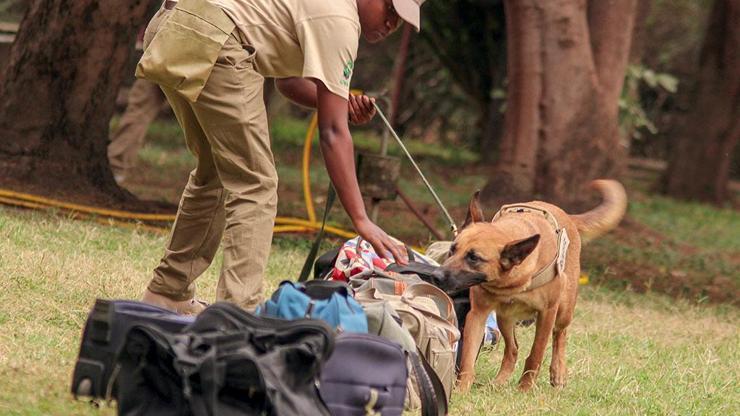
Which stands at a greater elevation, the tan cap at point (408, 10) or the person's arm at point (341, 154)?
the tan cap at point (408, 10)

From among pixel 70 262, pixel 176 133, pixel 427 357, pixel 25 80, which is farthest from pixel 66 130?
pixel 176 133

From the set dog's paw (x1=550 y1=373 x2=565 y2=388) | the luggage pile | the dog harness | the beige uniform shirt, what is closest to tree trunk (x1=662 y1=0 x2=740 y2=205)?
the dog harness

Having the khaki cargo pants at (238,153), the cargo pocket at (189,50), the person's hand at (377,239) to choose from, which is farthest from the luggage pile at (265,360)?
the cargo pocket at (189,50)

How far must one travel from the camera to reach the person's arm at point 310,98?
5.60 m

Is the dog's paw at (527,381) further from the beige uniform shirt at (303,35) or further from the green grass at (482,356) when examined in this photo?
the beige uniform shirt at (303,35)

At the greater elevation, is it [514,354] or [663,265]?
[514,354]

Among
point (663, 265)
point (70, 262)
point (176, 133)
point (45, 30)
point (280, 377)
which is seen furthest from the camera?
point (176, 133)

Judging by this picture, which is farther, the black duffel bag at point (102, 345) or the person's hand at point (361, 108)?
the person's hand at point (361, 108)

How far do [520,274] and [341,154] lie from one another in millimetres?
1081

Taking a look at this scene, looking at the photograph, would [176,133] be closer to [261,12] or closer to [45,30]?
[45,30]

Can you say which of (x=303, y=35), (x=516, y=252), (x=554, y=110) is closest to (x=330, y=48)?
(x=303, y=35)

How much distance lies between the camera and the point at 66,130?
9.41m

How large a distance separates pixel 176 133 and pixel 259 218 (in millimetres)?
12852

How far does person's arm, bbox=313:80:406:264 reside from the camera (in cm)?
486
